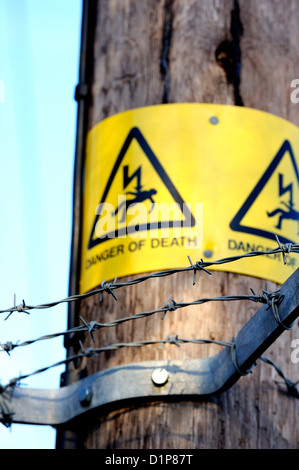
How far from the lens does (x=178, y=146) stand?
375cm

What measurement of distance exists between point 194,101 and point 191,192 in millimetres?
419

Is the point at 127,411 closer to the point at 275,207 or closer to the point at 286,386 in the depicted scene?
the point at 286,386

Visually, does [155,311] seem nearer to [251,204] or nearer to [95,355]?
[95,355]

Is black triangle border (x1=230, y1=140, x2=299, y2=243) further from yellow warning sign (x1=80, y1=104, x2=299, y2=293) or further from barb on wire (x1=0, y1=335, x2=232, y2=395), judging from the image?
barb on wire (x1=0, y1=335, x2=232, y2=395)

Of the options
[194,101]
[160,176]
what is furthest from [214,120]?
[160,176]

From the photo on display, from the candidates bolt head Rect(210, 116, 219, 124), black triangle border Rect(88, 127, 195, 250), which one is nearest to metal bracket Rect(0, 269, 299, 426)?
black triangle border Rect(88, 127, 195, 250)

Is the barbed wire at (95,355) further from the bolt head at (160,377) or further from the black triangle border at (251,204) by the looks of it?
the black triangle border at (251,204)

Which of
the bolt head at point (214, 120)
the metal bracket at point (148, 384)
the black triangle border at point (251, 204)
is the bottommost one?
the metal bracket at point (148, 384)

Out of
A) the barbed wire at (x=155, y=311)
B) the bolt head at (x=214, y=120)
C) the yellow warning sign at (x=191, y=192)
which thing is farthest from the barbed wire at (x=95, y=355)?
the bolt head at (x=214, y=120)

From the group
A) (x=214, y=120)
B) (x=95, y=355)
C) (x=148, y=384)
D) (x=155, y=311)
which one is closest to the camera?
(x=155, y=311)

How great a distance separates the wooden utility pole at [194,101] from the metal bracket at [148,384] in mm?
58

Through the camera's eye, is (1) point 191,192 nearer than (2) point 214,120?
Yes

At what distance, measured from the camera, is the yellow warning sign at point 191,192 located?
3.61 metres

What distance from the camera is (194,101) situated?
3.87 metres
